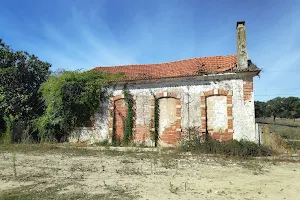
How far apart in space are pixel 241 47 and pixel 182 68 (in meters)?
3.67

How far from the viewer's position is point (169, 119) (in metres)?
15.0

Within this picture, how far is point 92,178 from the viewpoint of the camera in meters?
7.10

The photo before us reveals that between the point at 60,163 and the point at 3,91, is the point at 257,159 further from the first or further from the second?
the point at 3,91

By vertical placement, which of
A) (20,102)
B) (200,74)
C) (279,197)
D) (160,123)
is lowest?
(279,197)

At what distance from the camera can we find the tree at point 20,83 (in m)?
17.6

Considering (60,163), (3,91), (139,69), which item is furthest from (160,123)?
(3,91)

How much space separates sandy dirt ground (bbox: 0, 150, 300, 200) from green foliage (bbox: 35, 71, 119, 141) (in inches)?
245

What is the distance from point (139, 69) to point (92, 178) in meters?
11.9

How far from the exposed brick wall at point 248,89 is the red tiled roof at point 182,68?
107 cm

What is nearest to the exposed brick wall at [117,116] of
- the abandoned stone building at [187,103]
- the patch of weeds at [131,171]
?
the abandoned stone building at [187,103]

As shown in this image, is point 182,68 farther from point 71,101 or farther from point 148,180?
point 148,180

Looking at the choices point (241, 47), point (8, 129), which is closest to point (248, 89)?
point (241, 47)

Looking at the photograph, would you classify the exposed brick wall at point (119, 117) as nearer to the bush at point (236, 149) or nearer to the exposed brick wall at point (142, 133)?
the exposed brick wall at point (142, 133)

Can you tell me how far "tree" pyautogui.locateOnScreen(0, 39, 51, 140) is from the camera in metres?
17.6
